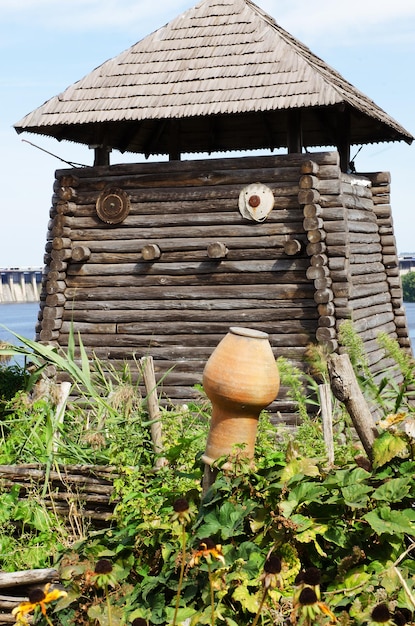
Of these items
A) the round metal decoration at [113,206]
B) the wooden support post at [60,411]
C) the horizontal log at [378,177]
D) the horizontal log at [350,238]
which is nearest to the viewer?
the wooden support post at [60,411]

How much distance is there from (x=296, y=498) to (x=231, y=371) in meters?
0.79

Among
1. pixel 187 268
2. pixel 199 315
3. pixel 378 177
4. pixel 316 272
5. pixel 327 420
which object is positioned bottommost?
pixel 327 420

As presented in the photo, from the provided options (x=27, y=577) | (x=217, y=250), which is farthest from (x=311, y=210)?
(x=27, y=577)

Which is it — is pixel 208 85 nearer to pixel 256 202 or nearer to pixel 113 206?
pixel 256 202

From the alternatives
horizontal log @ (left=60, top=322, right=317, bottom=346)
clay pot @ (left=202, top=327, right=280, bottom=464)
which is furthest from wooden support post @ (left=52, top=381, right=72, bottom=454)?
horizontal log @ (left=60, top=322, right=317, bottom=346)

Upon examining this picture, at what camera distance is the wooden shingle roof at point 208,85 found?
37.9 feet

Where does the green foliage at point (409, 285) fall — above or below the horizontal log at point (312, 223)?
above

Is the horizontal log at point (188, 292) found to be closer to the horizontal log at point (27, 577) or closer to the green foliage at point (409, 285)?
the horizontal log at point (27, 577)

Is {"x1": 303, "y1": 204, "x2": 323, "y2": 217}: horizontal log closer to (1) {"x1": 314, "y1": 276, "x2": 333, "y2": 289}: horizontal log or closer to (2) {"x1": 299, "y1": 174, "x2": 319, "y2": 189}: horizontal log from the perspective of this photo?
(2) {"x1": 299, "y1": 174, "x2": 319, "y2": 189}: horizontal log

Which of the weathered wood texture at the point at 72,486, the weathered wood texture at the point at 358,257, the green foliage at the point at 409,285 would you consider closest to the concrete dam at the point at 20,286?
the green foliage at the point at 409,285

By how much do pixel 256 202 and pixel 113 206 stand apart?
207 centimetres

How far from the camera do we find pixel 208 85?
12031 millimetres

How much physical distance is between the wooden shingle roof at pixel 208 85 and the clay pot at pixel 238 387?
6607mm

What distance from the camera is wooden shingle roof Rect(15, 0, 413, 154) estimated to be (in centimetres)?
1155
